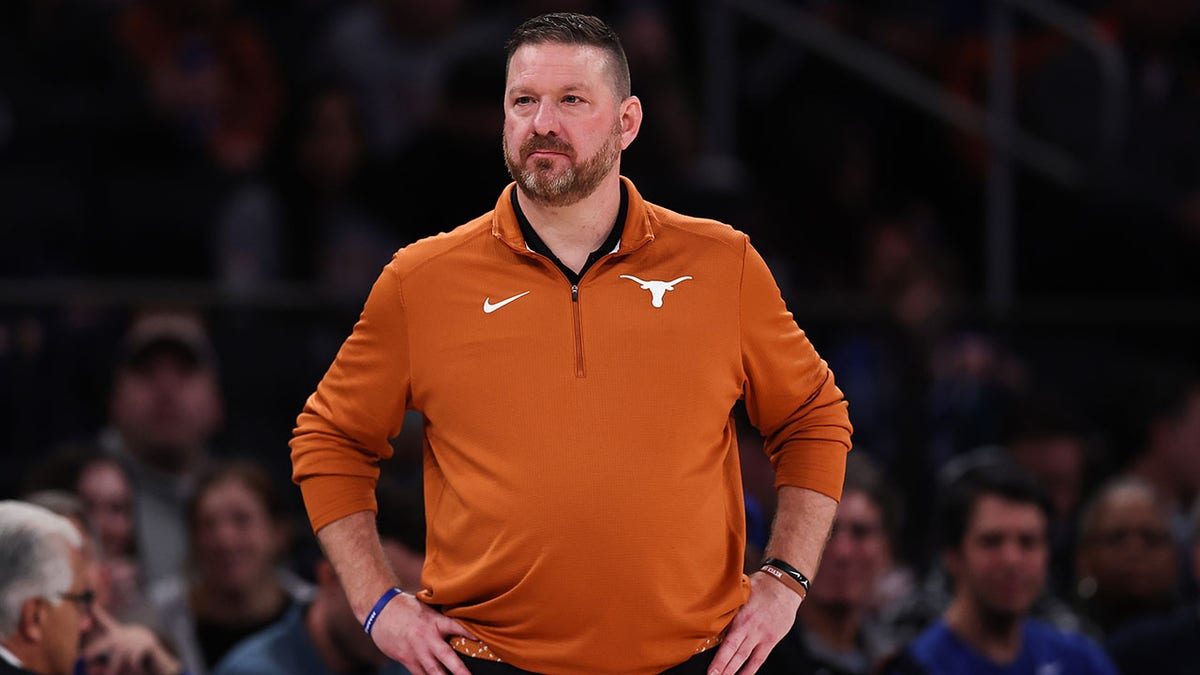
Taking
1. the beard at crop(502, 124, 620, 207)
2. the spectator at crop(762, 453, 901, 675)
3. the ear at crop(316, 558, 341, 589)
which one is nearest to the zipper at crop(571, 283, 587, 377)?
the beard at crop(502, 124, 620, 207)

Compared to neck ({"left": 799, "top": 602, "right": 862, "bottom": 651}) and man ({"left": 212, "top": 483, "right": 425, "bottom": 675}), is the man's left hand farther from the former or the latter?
neck ({"left": 799, "top": 602, "right": 862, "bottom": 651})

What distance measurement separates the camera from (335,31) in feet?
29.7

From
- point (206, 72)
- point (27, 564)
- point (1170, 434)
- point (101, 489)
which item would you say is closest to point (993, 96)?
point (1170, 434)

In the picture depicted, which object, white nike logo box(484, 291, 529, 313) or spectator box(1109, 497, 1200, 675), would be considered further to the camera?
spectator box(1109, 497, 1200, 675)

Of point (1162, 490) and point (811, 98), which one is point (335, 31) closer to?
point (811, 98)

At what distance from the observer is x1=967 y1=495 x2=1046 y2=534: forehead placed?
237 inches

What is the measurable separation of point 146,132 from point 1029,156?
157 inches

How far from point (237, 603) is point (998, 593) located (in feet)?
8.10

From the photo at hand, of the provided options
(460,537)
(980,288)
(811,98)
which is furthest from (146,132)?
(460,537)

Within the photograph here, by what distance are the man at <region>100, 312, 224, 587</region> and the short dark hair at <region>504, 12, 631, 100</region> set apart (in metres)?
3.79

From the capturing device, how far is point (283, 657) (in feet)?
17.8

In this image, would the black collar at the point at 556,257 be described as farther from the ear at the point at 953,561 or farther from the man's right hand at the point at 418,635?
the ear at the point at 953,561

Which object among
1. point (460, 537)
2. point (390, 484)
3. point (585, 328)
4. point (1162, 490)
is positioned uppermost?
point (585, 328)

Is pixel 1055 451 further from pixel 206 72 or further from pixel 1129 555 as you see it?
pixel 206 72
